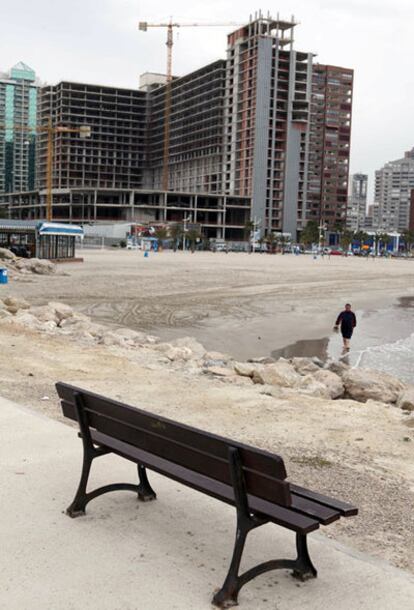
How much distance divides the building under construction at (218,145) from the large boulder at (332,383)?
139071mm

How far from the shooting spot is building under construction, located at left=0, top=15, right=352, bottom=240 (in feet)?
501

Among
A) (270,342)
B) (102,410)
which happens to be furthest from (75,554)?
(270,342)

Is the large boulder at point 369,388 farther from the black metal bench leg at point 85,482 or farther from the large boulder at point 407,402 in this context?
the black metal bench leg at point 85,482

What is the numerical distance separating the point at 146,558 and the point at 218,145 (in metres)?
161

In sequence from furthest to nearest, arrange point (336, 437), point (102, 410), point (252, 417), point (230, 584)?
point (252, 417)
point (336, 437)
point (102, 410)
point (230, 584)

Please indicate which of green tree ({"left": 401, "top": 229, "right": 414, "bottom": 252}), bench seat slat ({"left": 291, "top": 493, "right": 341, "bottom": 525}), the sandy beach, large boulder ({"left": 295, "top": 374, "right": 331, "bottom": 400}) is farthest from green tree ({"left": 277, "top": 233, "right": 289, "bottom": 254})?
bench seat slat ({"left": 291, "top": 493, "right": 341, "bottom": 525})

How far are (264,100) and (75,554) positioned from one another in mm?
153397

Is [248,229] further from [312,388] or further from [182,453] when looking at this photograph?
[182,453]

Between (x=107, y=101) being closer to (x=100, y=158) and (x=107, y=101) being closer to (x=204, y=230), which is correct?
(x=100, y=158)

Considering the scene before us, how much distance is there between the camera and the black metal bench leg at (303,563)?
3.75m

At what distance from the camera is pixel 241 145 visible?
15500 cm

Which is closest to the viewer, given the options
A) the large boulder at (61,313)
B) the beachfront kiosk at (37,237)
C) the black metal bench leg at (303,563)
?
the black metal bench leg at (303,563)

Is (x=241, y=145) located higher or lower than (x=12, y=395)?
higher

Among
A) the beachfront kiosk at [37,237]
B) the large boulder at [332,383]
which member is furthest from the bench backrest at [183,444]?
the beachfront kiosk at [37,237]
